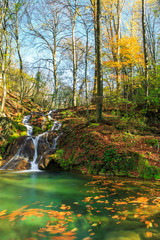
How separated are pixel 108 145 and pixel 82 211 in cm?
404

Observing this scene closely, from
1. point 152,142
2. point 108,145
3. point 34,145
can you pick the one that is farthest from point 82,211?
point 34,145

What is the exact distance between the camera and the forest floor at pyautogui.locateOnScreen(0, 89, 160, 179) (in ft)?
20.0

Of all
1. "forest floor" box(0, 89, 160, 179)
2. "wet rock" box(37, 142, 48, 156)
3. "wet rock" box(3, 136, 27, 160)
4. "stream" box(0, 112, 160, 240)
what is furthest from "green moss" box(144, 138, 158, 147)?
"wet rock" box(3, 136, 27, 160)

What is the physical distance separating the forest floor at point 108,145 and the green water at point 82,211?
3.02ft

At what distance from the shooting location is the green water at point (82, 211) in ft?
8.14

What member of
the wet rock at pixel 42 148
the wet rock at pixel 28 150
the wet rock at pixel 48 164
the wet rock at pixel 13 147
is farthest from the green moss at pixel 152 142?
the wet rock at pixel 13 147

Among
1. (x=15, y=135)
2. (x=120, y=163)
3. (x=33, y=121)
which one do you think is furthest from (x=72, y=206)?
(x=33, y=121)

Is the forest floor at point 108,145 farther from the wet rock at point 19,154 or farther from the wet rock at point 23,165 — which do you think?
the wet rock at point 23,165

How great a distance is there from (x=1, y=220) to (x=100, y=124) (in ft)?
22.5

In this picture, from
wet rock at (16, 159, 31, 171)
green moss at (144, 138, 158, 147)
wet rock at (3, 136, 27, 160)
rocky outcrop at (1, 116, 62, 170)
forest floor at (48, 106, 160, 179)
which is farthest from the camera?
wet rock at (3, 136, 27, 160)

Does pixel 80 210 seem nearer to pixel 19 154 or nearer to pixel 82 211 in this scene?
pixel 82 211

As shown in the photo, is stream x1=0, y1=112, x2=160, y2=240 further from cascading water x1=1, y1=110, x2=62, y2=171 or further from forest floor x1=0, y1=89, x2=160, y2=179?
cascading water x1=1, y1=110, x2=62, y2=171

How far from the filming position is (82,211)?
330cm

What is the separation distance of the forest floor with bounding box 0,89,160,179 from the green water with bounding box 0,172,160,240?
36.2 inches
